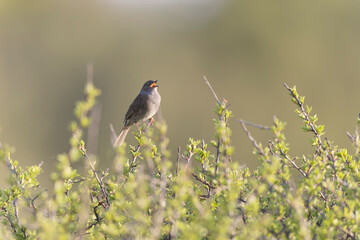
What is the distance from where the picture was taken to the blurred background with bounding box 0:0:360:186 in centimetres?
3331

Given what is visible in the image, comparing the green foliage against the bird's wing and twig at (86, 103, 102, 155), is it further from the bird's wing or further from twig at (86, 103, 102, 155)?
the bird's wing

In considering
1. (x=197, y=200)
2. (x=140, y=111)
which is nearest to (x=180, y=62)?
(x=140, y=111)

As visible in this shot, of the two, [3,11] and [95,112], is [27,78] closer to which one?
[3,11]

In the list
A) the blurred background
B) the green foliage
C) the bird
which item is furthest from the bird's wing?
the blurred background

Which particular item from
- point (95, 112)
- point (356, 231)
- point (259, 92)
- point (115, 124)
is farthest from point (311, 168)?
point (259, 92)

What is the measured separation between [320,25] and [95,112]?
37.5 m

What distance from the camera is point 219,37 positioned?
4228cm

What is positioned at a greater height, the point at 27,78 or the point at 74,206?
the point at 27,78

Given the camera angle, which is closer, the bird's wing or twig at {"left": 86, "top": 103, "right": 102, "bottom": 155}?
twig at {"left": 86, "top": 103, "right": 102, "bottom": 155}

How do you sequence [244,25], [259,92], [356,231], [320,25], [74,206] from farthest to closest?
[244,25] < [320,25] < [259,92] < [74,206] < [356,231]

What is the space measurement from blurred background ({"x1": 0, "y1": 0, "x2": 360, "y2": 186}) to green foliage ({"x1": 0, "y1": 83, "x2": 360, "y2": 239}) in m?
24.5

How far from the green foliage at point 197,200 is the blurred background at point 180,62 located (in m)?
24.5

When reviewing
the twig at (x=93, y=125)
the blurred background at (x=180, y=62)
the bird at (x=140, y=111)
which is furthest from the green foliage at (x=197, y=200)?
the blurred background at (x=180, y=62)

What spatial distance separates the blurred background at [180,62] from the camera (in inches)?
1312
